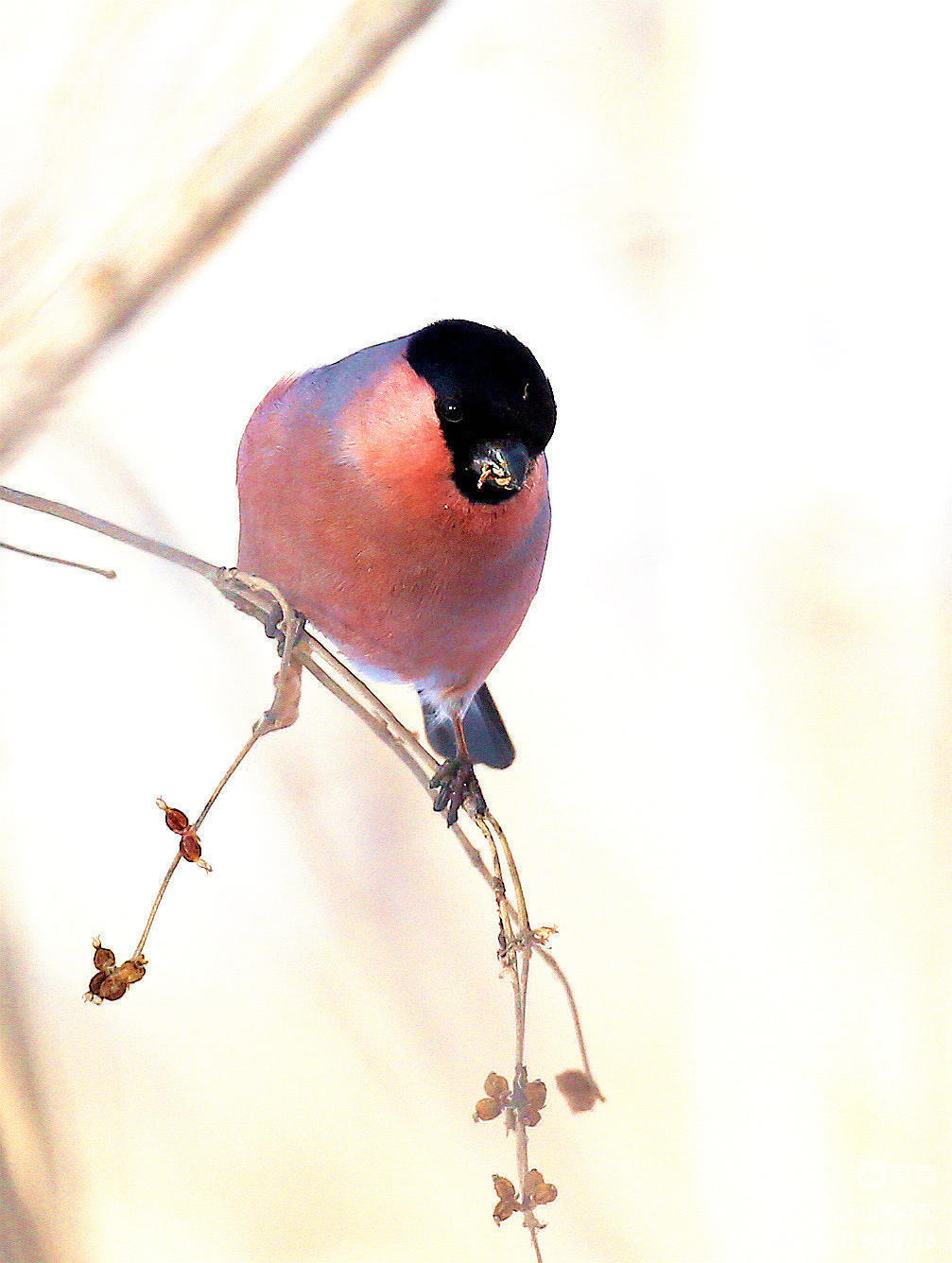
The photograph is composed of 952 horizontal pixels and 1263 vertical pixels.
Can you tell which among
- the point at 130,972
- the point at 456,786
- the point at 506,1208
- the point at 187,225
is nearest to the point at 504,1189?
the point at 506,1208

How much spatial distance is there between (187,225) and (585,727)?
54 centimetres

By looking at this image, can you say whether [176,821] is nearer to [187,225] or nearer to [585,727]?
[187,225]

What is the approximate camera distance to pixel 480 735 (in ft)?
2.88

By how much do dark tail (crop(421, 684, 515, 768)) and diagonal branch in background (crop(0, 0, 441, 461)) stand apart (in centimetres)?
36

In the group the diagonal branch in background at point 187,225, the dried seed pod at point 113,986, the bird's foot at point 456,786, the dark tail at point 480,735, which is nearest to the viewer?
the dried seed pod at point 113,986

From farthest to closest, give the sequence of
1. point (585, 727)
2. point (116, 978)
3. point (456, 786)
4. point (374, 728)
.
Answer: point (585, 727)
point (456, 786)
point (374, 728)
point (116, 978)

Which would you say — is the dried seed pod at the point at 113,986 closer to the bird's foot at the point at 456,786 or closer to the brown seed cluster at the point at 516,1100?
the brown seed cluster at the point at 516,1100

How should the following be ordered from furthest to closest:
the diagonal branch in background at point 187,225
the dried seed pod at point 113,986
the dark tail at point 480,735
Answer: the dark tail at point 480,735 < the diagonal branch in background at point 187,225 < the dried seed pod at point 113,986

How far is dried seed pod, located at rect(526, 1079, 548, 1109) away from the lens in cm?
53

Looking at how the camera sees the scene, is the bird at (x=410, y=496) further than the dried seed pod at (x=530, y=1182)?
Yes

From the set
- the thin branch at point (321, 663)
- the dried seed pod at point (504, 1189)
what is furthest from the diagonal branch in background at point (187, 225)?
the dried seed pod at point (504, 1189)

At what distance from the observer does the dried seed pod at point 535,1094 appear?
1.75 ft

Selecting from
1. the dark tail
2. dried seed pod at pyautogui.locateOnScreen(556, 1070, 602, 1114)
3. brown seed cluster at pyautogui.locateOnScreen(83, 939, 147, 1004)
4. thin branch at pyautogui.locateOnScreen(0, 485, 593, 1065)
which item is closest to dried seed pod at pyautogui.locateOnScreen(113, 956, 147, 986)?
brown seed cluster at pyautogui.locateOnScreen(83, 939, 147, 1004)

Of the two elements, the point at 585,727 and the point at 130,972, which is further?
the point at 585,727
